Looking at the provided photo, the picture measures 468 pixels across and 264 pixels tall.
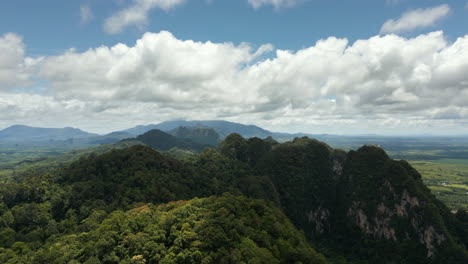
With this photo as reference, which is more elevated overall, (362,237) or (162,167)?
(162,167)

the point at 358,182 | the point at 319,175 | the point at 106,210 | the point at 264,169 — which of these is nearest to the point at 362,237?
the point at 358,182

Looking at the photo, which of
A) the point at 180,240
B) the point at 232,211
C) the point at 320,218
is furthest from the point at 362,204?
the point at 180,240

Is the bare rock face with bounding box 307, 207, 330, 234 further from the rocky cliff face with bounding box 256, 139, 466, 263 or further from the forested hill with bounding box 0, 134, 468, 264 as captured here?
the forested hill with bounding box 0, 134, 468, 264

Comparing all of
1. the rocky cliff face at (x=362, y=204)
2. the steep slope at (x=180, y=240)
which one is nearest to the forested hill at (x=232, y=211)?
the steep slope at (x=180, y=240)

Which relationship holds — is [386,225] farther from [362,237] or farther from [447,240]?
[447,240]

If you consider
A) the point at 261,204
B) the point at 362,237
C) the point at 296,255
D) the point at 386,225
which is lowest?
the point at 362,237

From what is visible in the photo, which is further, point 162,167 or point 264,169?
point 264,169
